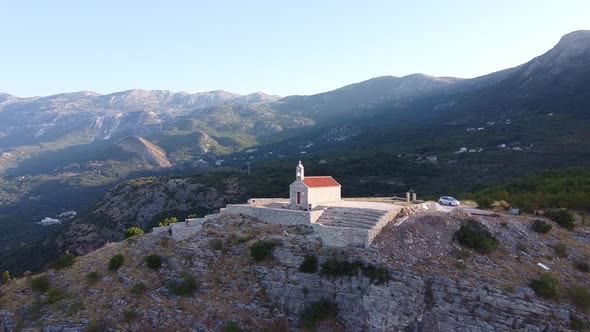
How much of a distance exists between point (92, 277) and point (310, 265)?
21.0 meters

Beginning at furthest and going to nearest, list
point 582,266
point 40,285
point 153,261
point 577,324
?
point 153,261, point 40,285, point 582,266, point 577,324

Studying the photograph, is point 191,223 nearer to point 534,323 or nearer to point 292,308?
point 292,308

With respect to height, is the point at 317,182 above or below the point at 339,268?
above

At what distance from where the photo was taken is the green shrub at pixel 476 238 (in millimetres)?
30578

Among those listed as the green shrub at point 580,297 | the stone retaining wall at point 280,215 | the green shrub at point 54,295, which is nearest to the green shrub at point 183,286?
the stone retaining wall at point 280,215

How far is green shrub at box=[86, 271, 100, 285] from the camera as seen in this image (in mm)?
35719

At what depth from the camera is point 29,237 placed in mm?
128125

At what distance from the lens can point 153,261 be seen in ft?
122

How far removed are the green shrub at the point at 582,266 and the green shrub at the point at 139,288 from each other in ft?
120

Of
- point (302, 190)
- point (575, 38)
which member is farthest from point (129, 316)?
point (575, 38)

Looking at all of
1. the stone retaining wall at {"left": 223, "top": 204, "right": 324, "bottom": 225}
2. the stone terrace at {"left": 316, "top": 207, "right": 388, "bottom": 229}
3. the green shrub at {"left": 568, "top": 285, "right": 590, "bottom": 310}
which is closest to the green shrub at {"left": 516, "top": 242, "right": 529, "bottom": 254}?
the green shrub at {"left": 568, "top": 285, "right": 590, "bottom": 310}

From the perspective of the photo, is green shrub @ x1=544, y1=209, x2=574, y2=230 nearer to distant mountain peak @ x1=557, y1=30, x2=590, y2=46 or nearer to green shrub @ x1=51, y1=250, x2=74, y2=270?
green shrub @ x1=51, y1=250, x2=74, y2=270

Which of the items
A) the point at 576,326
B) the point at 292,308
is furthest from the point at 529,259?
the point at 292,308

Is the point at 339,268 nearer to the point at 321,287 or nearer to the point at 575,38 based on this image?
the point at 321,287
